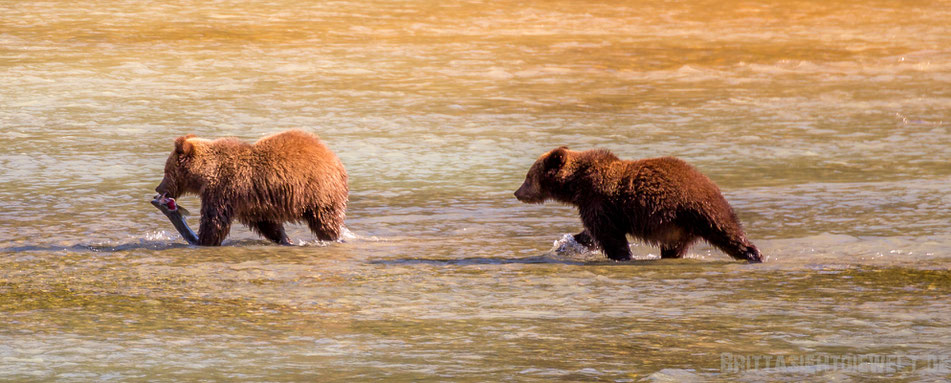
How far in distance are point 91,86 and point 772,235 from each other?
8458mm

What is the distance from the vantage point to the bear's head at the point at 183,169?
8672 mm

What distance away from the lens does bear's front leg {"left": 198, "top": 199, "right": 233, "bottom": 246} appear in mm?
8492

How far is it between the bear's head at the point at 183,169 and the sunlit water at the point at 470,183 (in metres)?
0.35

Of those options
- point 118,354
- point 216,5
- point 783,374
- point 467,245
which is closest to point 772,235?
point 467,245

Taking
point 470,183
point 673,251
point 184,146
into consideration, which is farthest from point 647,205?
point 470,183

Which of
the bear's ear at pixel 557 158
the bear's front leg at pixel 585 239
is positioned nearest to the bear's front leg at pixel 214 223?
the bear's ear at pixel 557 158

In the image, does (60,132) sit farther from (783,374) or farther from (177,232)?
(783,374)

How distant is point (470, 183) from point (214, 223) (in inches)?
109

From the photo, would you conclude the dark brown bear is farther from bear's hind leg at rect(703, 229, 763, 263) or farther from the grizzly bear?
the grizzly bear

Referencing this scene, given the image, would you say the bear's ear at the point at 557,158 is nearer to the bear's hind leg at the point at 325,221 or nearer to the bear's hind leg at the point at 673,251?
the bear's hind leg at the point at 673,251

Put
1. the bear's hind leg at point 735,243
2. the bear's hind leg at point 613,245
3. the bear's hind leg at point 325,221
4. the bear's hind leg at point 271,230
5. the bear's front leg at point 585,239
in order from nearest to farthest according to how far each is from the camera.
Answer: the bear's hind leg at point 735,243, the bear's hind leg at point 613,245, the bear's front leg at point 585,239, the bear's hind leg at point 325,221, the bear's hind leg at point 271,230

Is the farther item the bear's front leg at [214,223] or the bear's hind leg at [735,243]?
the bear's front leg at [214,223]

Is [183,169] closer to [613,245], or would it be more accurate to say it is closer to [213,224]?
[213,224]

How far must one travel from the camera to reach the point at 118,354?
5.77m
